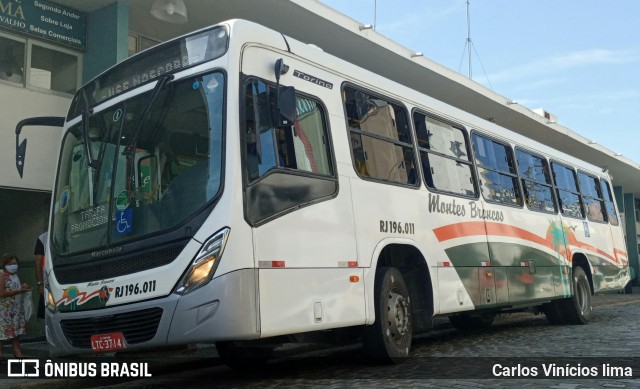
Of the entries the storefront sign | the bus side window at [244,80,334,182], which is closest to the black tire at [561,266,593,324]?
the bus side window at [244,80,334,182]

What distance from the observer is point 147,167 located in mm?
6035

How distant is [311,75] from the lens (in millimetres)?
6945

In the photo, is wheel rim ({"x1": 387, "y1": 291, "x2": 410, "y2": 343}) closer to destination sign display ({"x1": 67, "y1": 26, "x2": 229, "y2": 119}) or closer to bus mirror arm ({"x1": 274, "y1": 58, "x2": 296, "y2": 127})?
bus mirror arm ({"x1": 274, "y1": 58, "x2": 296, "y2": 127})

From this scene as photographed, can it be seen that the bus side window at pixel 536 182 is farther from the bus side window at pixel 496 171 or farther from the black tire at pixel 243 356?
the black tire at pixel 243 356

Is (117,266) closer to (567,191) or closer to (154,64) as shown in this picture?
(154,64)

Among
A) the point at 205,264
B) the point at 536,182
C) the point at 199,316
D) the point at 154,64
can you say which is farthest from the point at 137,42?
the point at 199,316

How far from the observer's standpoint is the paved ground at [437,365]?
21.4 ft

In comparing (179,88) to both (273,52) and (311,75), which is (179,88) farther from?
(311,75)

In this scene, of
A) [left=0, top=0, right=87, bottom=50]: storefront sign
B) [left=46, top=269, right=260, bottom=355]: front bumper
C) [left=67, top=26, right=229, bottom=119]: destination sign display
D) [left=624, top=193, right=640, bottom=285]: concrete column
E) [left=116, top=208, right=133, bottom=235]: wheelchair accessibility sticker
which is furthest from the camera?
[left=624, top=193, right=640, bottom=285]: concrete column

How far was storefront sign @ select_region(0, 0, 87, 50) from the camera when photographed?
11.3 metres

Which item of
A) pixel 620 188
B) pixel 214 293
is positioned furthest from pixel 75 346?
pixel 620 188

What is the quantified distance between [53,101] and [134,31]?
2260 millimetres

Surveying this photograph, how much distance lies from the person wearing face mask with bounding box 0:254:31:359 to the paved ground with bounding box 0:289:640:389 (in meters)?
0.53

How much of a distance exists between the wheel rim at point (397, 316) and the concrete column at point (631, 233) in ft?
110
